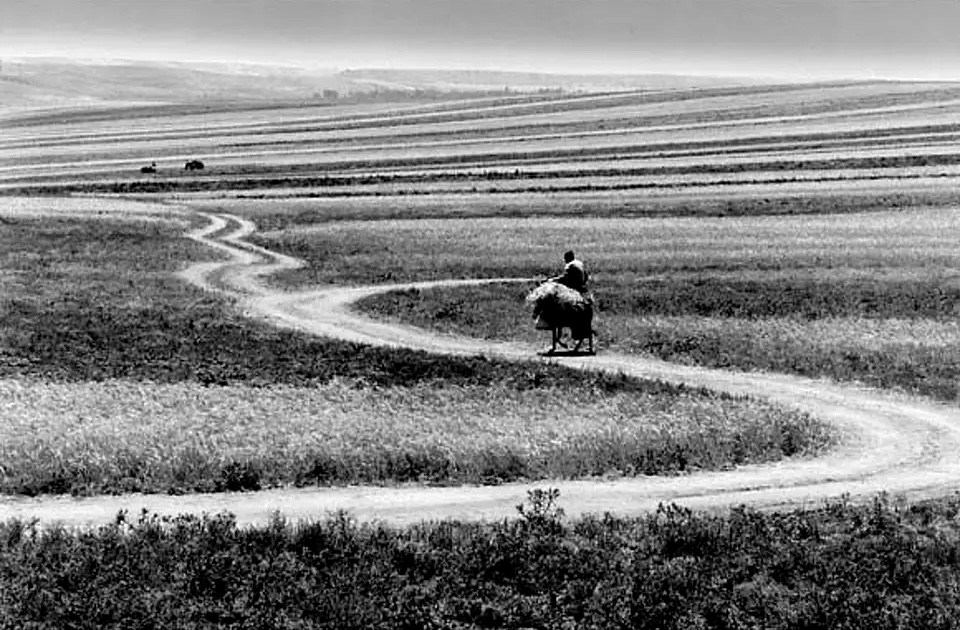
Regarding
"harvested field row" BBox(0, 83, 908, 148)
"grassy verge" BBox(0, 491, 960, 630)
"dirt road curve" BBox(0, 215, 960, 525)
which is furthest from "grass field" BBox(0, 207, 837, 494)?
"harvested field row" BBox(0, 83, 908, 148)

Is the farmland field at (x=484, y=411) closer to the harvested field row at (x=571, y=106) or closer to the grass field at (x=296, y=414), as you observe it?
the grass field at (x=296, y=414)

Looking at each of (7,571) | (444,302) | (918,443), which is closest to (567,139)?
(444,302)

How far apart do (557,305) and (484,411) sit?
355 inches

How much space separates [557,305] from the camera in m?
37.2

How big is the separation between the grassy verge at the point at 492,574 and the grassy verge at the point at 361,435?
3.02 m

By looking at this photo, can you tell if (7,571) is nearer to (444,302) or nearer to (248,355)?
(248,355)

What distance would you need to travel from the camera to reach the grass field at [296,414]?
2128 centimetres

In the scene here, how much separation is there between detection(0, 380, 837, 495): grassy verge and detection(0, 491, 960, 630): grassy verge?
3023 mm

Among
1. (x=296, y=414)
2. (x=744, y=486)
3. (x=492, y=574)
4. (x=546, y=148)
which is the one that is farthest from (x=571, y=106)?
(x=492, y=574)

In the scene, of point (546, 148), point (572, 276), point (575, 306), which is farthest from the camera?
point (546, 148)

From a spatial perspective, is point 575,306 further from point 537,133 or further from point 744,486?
point 537,133

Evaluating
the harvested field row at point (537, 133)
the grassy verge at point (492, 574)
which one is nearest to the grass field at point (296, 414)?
the grassy verge at point (492, 574)

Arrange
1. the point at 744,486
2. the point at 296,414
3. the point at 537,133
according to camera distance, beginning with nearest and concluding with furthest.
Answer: the point at 744,486 < the point at 296,414 < the point at 537,133

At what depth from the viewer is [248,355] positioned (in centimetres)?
3716
